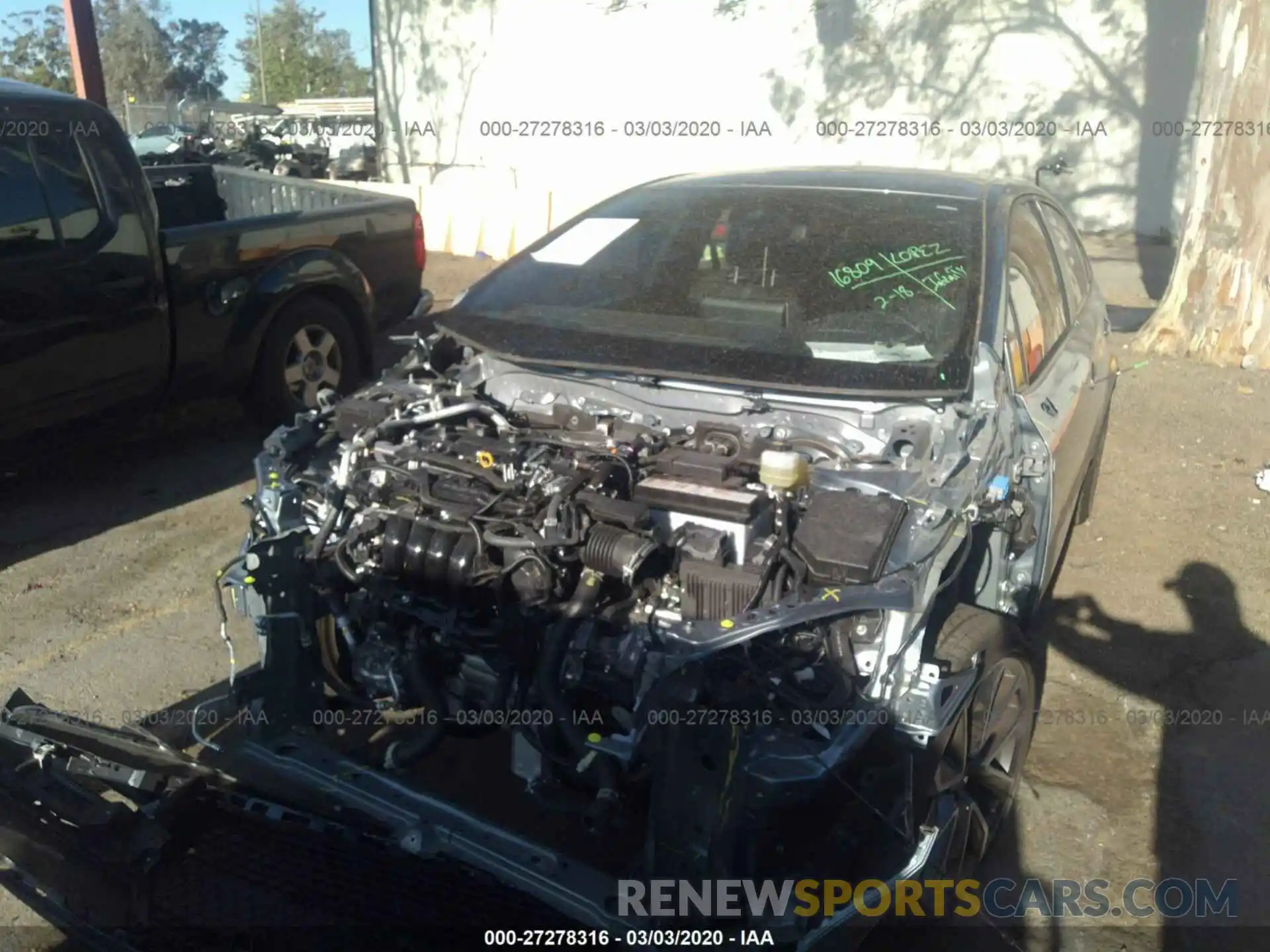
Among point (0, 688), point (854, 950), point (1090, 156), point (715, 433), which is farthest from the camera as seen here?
point (1090, 156)

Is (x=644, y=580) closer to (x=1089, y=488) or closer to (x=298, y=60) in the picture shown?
(x=1089, y=488)

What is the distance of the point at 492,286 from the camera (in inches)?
151

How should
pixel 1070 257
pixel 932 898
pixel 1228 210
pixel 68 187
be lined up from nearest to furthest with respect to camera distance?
pixel 932 898, pixel 1070 257, pixel 68 187, pixel 1228 210

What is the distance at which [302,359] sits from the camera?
6.09 metres

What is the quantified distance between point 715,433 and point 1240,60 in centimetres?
689

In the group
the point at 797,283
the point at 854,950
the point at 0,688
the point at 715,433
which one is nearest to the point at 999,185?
the point at 797,283

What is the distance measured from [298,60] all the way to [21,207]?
202 ft

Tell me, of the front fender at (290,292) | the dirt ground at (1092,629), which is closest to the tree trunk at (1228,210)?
the dirt ground at (1092,629)

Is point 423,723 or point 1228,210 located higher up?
point 1228,210

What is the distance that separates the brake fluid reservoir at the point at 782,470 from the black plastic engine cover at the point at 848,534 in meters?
0.08

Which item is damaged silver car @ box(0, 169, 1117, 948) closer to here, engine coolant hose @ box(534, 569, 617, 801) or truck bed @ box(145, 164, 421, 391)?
engine coolant hose @ box(534, 569, 617, 801)

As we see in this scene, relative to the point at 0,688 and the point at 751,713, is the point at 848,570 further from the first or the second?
the point at 0,688

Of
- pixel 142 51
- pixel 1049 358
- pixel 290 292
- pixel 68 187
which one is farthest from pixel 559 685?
pixel 142 51

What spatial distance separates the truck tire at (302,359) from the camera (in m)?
5.92
